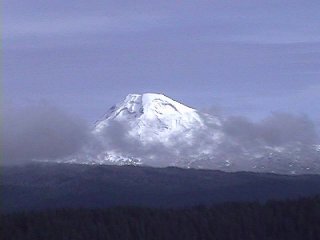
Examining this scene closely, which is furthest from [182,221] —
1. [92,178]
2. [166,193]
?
[92,178]

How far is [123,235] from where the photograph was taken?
5400 cm

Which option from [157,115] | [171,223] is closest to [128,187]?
[171,223]

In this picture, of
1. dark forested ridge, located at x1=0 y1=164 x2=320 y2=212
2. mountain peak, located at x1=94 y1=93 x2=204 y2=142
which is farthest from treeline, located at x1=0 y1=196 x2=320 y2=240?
mountain peak, located at x1=94 y1=93 x2=204 y2=142

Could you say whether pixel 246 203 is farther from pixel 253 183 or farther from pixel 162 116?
pixel 162 116

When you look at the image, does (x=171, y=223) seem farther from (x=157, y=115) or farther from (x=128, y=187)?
(x=157, y=115)

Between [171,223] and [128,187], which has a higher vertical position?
[128,187]

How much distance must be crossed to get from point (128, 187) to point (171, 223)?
14882mm

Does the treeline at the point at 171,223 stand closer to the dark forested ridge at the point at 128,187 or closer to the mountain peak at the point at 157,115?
the dark forested ridge at the point at 128,187

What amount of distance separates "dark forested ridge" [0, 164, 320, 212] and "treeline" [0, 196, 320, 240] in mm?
3638

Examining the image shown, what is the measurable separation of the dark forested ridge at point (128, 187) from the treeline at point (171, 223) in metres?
3.64

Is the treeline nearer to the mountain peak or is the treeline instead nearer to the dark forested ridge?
the dark forested ridge

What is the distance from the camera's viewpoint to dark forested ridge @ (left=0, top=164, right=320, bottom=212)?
63062 mm

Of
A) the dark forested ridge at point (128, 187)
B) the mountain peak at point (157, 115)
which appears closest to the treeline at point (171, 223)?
the dark forested ridge at point (128, 187)

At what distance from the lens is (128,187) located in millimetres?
69875
